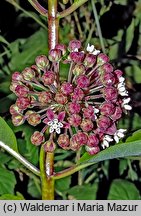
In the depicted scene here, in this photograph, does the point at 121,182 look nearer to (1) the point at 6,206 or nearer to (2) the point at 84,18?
(1) the point at 6,206

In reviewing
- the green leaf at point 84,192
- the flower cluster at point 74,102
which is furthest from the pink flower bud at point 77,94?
the green leaf at point 84,192

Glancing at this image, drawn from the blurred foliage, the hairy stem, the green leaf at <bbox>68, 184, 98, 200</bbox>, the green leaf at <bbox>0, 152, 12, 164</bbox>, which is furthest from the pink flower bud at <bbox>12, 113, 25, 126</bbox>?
the green leaf at <bbox>68, 184, 98, 200</bbox>

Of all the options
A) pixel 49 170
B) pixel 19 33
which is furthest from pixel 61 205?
pixel 19 33

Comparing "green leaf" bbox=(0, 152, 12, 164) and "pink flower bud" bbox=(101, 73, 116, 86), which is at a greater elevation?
"pink flower bud" bbox=(101, 73, 116, 86)

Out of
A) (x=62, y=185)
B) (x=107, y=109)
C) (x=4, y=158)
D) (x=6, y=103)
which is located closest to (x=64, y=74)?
(x=6, y=103)

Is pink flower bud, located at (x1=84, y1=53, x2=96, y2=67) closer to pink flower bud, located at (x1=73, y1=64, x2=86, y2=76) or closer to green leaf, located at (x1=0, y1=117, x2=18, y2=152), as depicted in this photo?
pink flower bud, located at (x1=73, y1=64, x2=86, y2=76)

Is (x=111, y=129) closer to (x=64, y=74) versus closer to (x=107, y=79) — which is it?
(x=107, y=79)

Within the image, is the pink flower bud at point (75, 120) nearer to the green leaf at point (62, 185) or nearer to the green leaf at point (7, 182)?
the green leaf at point (7, 182)
